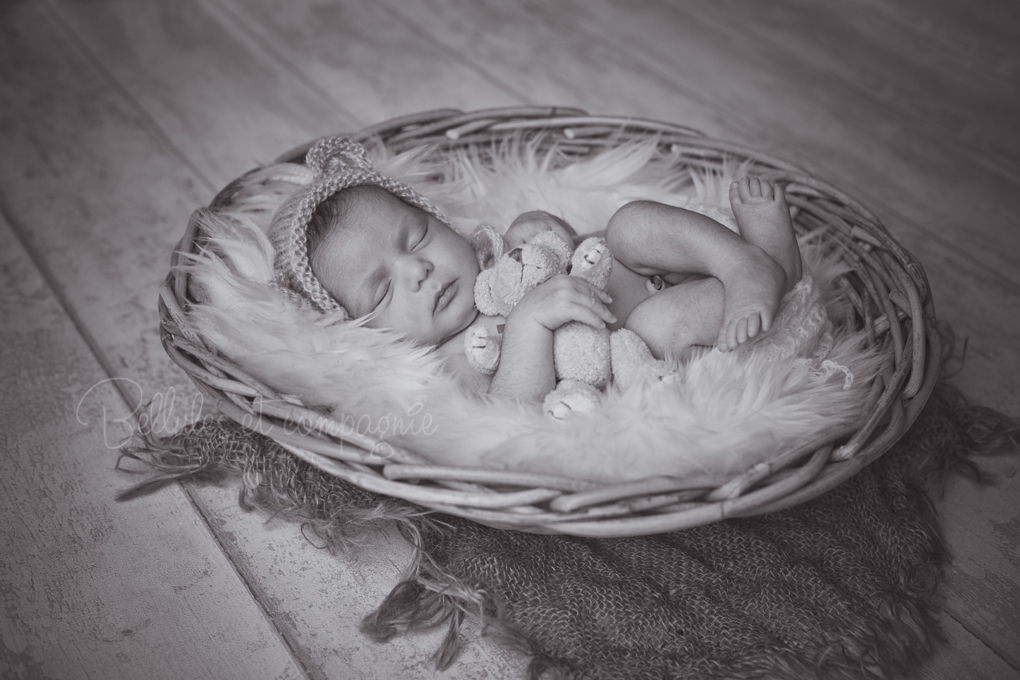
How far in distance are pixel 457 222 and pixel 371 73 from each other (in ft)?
3.20

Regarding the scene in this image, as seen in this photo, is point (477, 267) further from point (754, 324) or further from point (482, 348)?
point (754, 324)

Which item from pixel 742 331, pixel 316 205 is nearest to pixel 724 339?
pixel 742 331

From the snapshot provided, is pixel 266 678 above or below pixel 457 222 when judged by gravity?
below

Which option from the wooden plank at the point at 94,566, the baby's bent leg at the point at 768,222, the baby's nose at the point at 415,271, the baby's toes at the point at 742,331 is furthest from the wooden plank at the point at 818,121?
the wooden plank at the point at 94,566

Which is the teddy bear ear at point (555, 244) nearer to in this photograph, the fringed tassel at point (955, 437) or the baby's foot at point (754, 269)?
the baby's foot at point (754, 269)

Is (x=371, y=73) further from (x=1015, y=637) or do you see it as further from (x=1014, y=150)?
(x=1015, y=637)

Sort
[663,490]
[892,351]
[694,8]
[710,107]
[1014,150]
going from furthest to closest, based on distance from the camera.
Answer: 1. [694,8]
2. [710,107]
3. [1014,150]
4. [892,351]
5. [663,490]

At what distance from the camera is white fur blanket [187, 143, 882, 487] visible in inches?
39.8

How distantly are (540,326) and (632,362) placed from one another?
15 centimetres

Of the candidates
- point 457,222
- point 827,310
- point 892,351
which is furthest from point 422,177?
point 892,351

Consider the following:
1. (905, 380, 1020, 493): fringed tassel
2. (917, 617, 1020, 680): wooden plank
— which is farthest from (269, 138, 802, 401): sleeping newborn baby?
(917, 617, 1020, 680): wooden plank

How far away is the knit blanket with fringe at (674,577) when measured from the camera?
1.00m

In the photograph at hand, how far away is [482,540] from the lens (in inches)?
44.3

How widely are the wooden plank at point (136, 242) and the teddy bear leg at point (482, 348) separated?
0.96 ft
